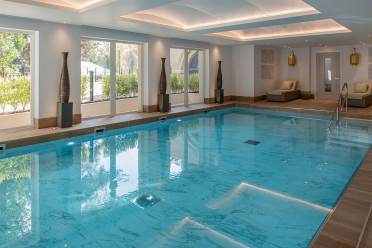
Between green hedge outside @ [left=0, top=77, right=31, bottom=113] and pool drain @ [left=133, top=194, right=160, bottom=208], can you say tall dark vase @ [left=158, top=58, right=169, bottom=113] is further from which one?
pool drain @ [left=133, top=194, right=160, bottom=208]

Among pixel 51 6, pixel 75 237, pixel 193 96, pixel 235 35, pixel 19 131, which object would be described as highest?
pixel 235 35

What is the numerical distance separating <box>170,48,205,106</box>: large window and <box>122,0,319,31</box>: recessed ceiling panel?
112 inches

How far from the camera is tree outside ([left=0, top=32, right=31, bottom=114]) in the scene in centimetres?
767

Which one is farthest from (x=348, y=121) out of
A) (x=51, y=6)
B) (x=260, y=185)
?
(x=51, y=6)

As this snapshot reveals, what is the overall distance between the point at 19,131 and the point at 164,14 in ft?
15.8

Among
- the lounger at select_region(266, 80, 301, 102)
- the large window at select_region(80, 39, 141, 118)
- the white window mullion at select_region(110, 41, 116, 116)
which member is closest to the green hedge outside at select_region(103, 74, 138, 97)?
the large window at select_region(80, 39, 141, 118)

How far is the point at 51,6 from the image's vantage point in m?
6.57

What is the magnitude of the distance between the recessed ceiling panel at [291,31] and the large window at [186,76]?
6.57ft

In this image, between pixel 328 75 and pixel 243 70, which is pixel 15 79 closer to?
pixel 243 70

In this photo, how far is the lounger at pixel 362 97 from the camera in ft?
41.1

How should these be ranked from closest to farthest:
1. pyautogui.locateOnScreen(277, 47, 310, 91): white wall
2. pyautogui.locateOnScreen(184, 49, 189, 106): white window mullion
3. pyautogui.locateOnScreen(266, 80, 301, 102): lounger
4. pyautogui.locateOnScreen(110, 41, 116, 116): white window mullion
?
pyautogui.locateOnScreen(110, 41, 116, 116): white window mullion
pyautogui.locateOnScreen(184, 49, 189, 106): white window mullion
pyautogui.locateOnScreen(266, 80, 301, 102): lounger
pyautogui.locateOnScreen(277, 47, 310, 91): white wall

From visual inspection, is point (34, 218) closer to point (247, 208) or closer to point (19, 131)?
point (247, 208)

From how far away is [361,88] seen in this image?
1375cm

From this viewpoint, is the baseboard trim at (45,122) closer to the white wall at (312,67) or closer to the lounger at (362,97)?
the lounger at (362,97)
